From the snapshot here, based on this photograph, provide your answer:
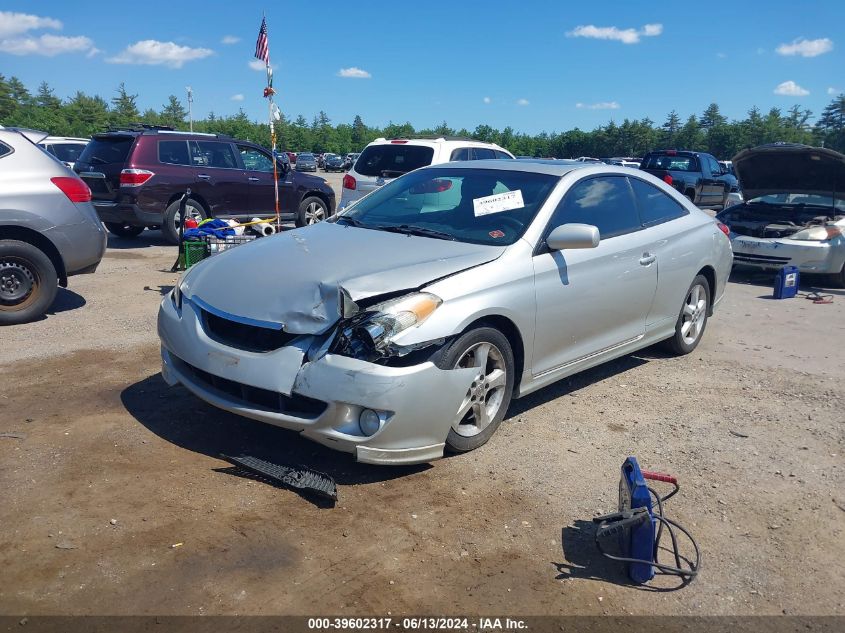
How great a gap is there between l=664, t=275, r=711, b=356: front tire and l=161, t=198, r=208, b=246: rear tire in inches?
310

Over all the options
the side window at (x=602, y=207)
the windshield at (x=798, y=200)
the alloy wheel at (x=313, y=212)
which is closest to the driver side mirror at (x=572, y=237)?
the side window at (x=602, y=207)

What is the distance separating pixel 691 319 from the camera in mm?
6312

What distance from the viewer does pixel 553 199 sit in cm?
479

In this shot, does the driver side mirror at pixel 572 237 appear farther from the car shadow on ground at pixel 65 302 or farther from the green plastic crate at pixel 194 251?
the car shadow on ground at pixel 65 302

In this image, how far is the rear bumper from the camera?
11.0m

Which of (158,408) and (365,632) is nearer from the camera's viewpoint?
(365,632)

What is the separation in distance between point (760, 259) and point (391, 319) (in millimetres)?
8226

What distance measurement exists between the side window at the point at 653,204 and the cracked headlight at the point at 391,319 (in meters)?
2.59

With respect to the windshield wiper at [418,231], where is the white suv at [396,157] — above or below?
above

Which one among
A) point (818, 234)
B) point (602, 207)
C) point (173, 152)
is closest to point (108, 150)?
point (173, 152)

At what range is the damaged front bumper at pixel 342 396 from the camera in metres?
3.52

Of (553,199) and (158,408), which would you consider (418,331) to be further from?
(158,408)

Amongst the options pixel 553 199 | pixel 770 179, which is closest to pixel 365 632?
pixel 553 199

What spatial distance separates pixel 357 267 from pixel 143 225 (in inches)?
325
